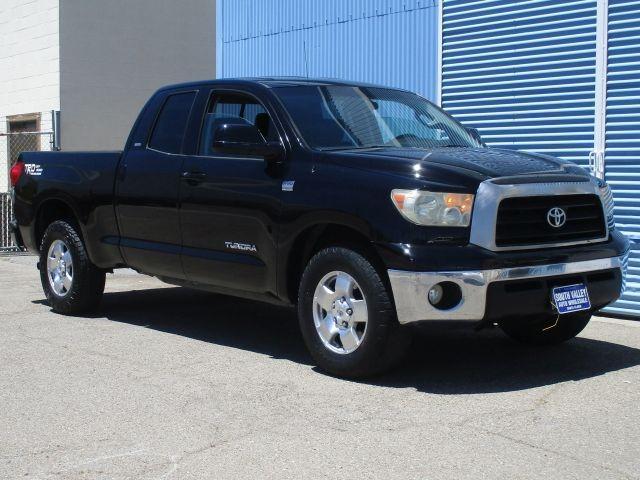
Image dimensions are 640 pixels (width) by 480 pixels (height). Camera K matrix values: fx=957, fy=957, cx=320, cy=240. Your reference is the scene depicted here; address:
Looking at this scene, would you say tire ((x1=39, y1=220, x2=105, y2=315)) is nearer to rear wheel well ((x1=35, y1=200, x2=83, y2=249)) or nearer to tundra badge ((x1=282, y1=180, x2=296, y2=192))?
rear wheel well ((x1=35, y1=200, x2=83, y2=249))

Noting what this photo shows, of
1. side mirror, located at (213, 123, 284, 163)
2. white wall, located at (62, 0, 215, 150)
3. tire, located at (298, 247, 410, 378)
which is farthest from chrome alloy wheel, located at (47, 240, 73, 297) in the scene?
white wall, located at (62, 0, 215, 150)

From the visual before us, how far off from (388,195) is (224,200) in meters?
1.60

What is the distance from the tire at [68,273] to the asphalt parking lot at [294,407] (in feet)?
1.32

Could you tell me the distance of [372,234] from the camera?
588 cm

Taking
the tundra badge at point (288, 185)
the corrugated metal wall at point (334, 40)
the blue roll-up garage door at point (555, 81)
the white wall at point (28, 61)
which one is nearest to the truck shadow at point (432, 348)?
the tundra badge at point (288, 185)

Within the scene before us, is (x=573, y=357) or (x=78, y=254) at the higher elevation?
(x=78, y=254)

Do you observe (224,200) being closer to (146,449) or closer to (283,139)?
(283,139)

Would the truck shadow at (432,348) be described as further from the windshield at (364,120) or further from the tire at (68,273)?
the windshield at (364,120)

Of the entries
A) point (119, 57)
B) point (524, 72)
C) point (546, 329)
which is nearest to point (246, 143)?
point (546, 329)

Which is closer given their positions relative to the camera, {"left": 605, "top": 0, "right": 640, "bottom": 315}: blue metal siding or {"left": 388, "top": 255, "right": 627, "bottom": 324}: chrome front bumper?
{"left": 388, "top": 255, "right": 627, "bottom": 324}: chrome front bumper

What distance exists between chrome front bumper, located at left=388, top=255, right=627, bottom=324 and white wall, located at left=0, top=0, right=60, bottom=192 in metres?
14.7

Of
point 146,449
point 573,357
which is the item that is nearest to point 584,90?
point 573,357

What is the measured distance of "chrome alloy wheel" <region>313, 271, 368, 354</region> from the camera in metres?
6.05

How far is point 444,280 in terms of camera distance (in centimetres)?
562
